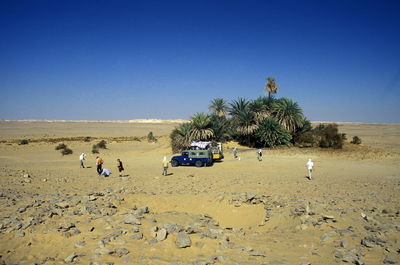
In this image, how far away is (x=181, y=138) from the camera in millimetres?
30703

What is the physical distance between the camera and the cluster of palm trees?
3025cm

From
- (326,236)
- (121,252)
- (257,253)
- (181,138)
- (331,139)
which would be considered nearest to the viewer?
(121,252)

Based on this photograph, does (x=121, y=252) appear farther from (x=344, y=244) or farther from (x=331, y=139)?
(x=331, y=139)

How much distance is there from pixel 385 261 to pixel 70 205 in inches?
350

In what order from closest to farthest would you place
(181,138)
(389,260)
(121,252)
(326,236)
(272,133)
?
(389,260)
(121,252)
(326,236)
(272,133)
(181,138)

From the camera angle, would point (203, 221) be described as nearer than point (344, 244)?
No

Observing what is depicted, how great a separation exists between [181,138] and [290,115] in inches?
478

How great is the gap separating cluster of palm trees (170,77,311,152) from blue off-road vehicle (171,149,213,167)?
692 cm

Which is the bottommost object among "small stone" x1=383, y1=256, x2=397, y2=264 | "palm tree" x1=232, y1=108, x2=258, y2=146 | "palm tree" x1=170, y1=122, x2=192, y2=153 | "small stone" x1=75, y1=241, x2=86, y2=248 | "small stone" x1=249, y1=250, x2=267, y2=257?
"small stone" x1=249, y1=250, x2=267, y2=257

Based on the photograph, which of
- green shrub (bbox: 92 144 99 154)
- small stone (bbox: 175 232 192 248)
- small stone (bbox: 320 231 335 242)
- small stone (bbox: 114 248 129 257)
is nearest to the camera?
small stone (bbox: 114 248 129 257)

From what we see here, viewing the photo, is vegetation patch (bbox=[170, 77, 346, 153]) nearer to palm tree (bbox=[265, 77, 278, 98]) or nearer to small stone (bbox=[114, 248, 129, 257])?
palm tree (bbox=[265, 77, 278, 98])

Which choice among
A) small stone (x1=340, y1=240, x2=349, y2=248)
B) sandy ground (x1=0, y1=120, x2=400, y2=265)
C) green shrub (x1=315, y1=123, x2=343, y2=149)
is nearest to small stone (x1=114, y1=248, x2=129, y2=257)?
sandy ground (x1=0, y1=120, x2=400, y2=265)

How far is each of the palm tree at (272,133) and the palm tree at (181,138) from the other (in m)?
7.46

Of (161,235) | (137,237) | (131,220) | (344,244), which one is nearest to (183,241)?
(161,235)
